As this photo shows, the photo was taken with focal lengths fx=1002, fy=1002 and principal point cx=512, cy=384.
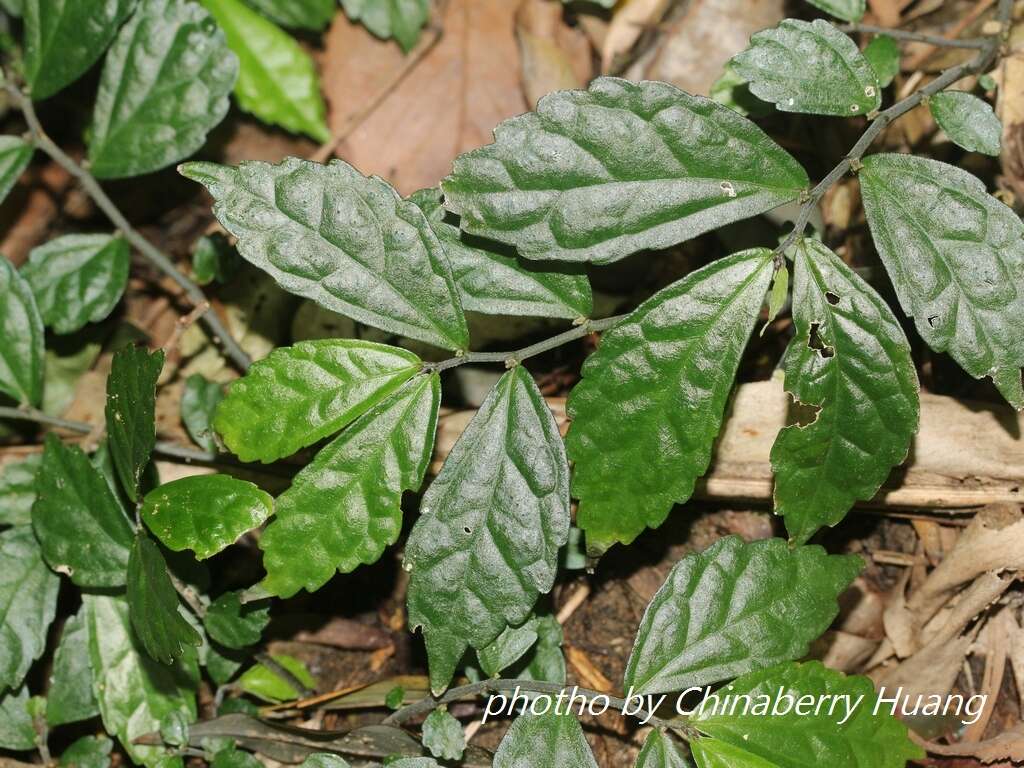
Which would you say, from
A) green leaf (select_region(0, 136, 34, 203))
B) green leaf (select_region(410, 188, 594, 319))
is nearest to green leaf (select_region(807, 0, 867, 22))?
green leaf (select_region(410, 188, 594, 319))

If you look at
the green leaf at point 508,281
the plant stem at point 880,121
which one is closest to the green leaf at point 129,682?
the green leaf at point 508,281

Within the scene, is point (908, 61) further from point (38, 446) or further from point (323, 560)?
point (38, 446)

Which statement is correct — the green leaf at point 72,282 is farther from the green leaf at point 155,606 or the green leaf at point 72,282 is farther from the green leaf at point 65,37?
the green leaf at point 155,606

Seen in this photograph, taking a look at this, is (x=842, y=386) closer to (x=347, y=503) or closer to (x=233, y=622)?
(x=347, y=503)

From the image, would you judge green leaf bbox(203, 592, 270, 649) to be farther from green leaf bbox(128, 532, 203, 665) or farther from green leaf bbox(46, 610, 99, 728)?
green leaf bbox(46, 610, 99, 728)

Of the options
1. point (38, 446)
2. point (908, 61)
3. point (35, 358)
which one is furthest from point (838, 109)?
point (38, 446)
